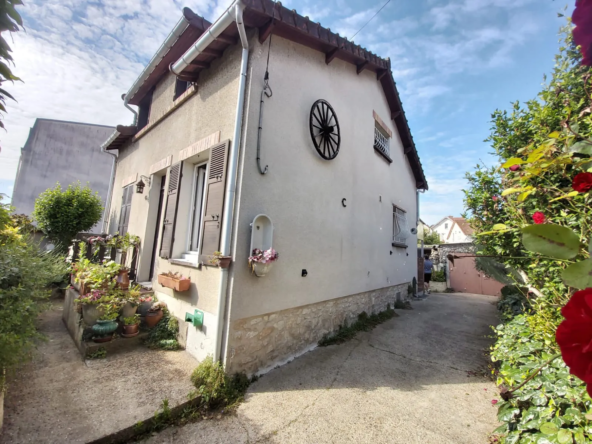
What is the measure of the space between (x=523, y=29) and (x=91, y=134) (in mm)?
18765

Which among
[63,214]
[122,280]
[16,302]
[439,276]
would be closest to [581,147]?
[16,302]

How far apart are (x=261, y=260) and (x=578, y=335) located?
351 cm

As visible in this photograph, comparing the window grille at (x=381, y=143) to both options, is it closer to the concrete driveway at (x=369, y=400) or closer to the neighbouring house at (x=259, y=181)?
the neighbouring house at (x=259, y=181)

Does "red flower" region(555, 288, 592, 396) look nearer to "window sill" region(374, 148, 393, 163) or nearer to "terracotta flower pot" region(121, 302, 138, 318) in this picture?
"terracotta flower pot" region(121, 302, 138, 318)

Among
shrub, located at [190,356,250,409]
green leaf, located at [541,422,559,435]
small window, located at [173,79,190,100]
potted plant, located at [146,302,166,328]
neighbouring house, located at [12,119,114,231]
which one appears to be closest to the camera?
green leaf, located at [541,422,559,435]

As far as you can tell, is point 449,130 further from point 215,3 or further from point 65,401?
point 65,401

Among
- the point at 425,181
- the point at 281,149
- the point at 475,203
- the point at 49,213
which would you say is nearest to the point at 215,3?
the point at 281,149

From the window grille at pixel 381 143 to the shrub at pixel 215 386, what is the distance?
21.4 ft

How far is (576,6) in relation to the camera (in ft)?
1.96

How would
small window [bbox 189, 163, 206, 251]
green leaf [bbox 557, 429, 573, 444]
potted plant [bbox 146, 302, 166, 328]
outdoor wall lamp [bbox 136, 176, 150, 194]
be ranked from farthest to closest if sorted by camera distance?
outdoor wall lamp [bbox 136, 176, 150, 194] < small window [bbox 189, 163, 206, 251] < potted plant [bbox 146, 302, 166, 328] < green leaf [bbox 557, 429, 573, 444]

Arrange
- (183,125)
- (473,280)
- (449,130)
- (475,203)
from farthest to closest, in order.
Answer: (473,280) → (449,130) → (183,125) → (475,203)

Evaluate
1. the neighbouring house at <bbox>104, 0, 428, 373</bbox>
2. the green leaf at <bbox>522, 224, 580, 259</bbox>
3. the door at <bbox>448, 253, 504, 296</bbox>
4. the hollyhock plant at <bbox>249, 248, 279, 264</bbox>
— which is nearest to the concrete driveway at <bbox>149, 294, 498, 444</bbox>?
the neighbouring house at <bbox>104, 0, 428, 373</bbox>

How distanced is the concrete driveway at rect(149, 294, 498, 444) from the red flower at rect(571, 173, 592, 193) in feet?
10.2

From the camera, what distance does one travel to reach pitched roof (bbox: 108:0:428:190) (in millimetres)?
4181
